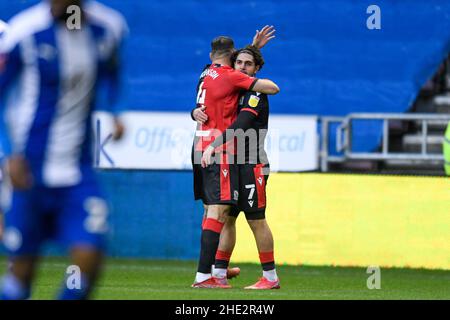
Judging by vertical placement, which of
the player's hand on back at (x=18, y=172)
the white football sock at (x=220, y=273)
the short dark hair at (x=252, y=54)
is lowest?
the white football sock at (x=220, y=273)

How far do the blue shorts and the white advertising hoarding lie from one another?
31.1 ft

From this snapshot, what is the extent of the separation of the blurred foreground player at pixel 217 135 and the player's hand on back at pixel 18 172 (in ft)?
12.9

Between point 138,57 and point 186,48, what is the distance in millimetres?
706

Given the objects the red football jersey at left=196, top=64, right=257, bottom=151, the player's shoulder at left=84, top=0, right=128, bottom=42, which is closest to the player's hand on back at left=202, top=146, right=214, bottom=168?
the red football jersey at left=196, top=64, right=257, bottom=151

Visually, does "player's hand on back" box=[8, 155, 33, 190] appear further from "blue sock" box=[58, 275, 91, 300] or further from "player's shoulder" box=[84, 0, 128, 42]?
"player's shoulder" box=[84, 0, 128, 42]

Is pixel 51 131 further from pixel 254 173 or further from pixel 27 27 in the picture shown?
pixel 254 173

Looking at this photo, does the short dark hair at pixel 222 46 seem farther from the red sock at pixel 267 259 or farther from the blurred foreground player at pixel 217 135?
the red sock at pixel 267 259

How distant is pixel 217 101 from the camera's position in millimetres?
9789

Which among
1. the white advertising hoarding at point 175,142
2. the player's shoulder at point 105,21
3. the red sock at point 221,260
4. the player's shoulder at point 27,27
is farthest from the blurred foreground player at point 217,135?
the white advertising hoarding at point 175,142

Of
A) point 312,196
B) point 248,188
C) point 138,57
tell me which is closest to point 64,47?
point 248,188

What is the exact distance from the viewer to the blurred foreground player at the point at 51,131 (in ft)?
18.6

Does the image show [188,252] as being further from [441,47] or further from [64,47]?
[64,47]

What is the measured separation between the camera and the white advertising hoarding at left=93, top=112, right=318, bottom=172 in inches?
611
